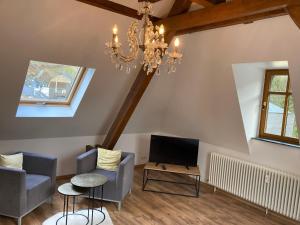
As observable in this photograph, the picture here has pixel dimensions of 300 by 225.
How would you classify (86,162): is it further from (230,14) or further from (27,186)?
(230,14)

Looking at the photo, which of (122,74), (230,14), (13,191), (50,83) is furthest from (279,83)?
(13,191)

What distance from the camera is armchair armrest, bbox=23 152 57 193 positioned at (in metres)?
3.57

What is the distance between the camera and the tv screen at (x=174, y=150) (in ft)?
14.5

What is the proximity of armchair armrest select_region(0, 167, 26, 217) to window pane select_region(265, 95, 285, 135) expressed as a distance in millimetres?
3471

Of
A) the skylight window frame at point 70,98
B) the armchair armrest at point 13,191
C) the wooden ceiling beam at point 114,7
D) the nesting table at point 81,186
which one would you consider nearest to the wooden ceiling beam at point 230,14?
the wooden ceiling beam at point 114,7

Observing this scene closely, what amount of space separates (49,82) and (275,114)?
3479 mm

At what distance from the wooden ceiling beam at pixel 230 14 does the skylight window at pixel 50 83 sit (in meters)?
1.65

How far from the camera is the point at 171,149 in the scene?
4.48 metres

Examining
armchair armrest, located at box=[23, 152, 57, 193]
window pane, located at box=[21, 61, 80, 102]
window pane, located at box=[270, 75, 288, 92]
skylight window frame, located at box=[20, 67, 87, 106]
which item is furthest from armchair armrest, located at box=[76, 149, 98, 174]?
window pane, located at box=[270, 75, 288, 92]

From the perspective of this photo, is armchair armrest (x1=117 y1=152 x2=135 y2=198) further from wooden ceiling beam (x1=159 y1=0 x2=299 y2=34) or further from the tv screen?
wooden ceiling beam (x1=159 y1=0 x2=299 y2=34)

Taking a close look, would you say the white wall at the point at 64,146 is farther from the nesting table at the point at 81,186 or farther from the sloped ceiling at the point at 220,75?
the nesting table at the point at 81,186

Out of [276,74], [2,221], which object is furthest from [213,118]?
[2,221]

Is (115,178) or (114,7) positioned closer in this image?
(114,7)

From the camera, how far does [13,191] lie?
297 cm
